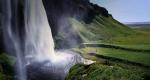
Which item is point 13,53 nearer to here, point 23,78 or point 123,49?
point 23,78

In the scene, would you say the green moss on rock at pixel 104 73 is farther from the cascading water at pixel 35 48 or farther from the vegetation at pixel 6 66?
the vegetation at pixel 6 66

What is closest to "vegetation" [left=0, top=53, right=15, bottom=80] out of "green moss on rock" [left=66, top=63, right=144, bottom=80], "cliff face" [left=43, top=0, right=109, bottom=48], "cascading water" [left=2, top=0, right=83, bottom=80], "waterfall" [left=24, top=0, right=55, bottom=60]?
"cascading water" [left=2, top=0, right=83, bottom=80]

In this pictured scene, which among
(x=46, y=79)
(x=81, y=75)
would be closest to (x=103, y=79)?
(x=81, y=75)

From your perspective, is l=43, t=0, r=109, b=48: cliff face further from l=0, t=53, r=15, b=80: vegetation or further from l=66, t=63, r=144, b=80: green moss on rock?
l=66, t=63, r=144, b=80: green moss on rock

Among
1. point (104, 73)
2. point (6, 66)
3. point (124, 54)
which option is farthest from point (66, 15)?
point (104, 73)

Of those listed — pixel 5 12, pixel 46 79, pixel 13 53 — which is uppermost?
pixel 5 12

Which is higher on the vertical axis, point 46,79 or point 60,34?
point 60,34
